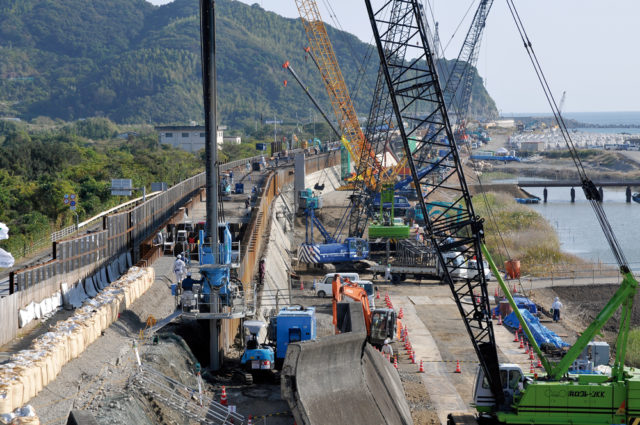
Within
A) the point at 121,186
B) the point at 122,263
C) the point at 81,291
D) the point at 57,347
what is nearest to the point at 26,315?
the point at 81,291

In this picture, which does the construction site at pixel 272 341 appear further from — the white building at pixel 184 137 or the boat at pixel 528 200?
the white building at pixel 184 137

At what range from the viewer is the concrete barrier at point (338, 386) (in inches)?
799

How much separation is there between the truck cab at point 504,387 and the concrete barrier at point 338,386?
224 cm

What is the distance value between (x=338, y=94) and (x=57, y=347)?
244 feet

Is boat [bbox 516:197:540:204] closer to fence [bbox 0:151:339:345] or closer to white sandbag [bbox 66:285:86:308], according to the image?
fence [bbox 0:151:339:345]

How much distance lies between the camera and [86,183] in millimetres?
65375

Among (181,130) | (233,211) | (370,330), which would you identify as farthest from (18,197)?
(181,130)

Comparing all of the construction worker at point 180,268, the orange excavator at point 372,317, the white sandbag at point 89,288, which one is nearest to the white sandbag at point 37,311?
the white sandbag at point 89,288

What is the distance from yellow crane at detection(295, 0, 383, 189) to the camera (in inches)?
3187

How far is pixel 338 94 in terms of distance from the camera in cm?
9250

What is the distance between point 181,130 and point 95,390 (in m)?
124

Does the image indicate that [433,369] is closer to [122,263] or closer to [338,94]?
[122,263]

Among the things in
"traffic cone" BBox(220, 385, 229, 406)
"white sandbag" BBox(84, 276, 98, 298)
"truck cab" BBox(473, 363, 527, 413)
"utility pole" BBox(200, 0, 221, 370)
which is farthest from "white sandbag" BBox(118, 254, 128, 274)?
"truck cab" BBox(473, 363, 527, 413)

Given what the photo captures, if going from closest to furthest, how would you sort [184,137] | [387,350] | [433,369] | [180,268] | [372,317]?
[180,268] → [433,369] → [387,350] → [372,317] → [184,137]
